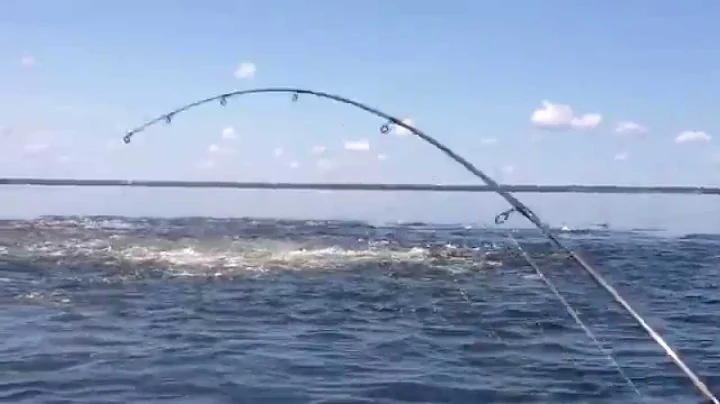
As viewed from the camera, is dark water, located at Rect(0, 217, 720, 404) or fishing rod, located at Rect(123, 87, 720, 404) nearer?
fishing rod, located at Rect(123, 87, 720, 404)

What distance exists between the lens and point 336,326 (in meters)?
11.3

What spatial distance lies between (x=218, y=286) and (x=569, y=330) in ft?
21.4

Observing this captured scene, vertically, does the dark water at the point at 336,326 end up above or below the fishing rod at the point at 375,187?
below

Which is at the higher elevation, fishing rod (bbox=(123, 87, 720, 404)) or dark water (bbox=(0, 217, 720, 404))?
fishing rod (bbox=(123, 87, 720, 404))

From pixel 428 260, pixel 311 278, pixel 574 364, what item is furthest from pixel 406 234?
pixel 574 364

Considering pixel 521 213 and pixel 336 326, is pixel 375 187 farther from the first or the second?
pixel 336 326

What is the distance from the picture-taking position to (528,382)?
26.8ft

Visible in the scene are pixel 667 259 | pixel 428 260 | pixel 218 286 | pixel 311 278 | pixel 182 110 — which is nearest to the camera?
pixel 182 110

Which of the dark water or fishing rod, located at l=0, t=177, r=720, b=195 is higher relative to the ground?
fishing rod, located at l=0, t=177, r=720, b=195

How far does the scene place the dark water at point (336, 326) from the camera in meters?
7.80

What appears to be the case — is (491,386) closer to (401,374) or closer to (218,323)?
(401,374)

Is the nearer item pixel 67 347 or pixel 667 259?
pixel 67 347

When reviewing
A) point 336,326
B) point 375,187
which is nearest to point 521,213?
point 375,187

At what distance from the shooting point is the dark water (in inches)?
307
